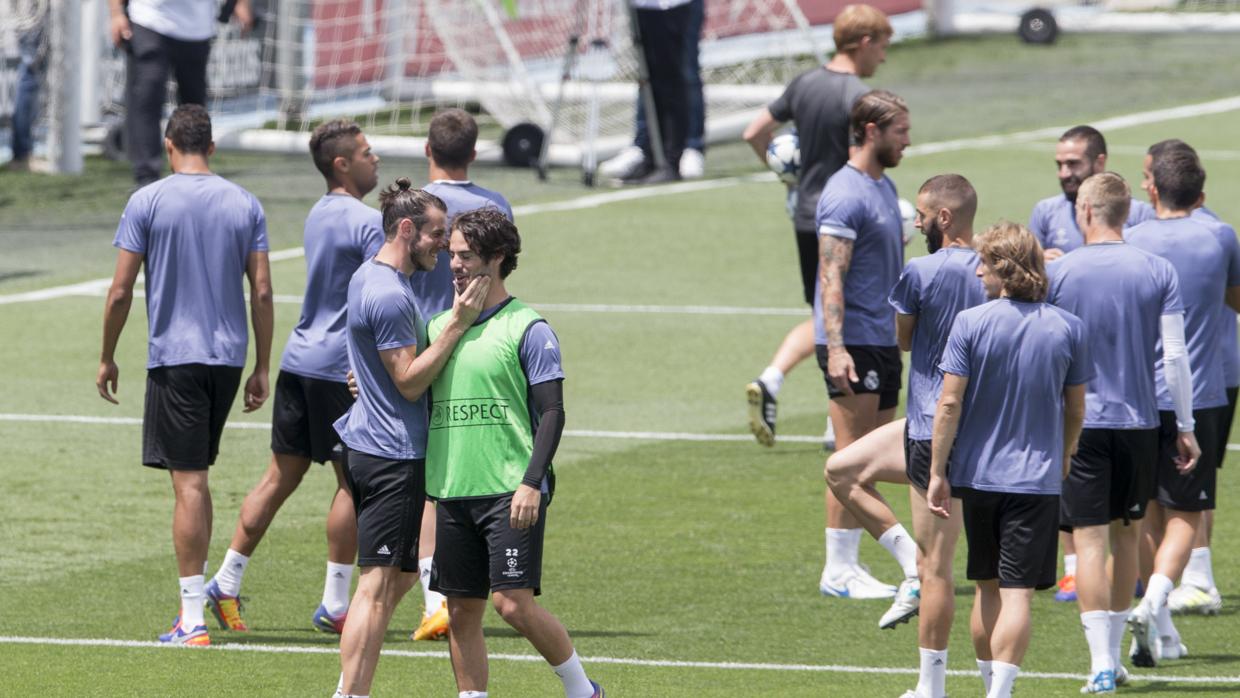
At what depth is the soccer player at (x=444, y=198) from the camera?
9.12 meters

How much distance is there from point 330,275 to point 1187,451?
362cm

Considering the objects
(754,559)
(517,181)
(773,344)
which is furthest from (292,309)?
(754,559)

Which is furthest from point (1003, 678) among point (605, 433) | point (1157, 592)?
A: point (605, 433)

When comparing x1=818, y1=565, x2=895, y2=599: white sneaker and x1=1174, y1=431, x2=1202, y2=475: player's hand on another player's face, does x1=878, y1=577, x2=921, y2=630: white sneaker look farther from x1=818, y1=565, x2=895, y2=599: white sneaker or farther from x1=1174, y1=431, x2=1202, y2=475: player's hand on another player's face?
x1=1174, y1=431, x2=1202, y2=475: player's hand on another player's face

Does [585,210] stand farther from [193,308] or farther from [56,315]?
[193,308]

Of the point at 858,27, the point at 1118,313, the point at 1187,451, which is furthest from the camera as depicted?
the point at 858,27

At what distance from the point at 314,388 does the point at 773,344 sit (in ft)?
23.0

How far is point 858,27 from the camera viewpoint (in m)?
11.6

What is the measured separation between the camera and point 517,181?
2152cm

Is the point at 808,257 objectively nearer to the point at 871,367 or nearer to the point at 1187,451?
the point at 871,367

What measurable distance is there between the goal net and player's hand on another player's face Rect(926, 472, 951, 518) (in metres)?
14.2

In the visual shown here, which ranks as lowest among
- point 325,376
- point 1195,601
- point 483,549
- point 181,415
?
point 1195,601

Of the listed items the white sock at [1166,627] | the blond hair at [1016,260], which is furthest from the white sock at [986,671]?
the white sock at [1166,627]

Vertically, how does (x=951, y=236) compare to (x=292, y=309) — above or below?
above
